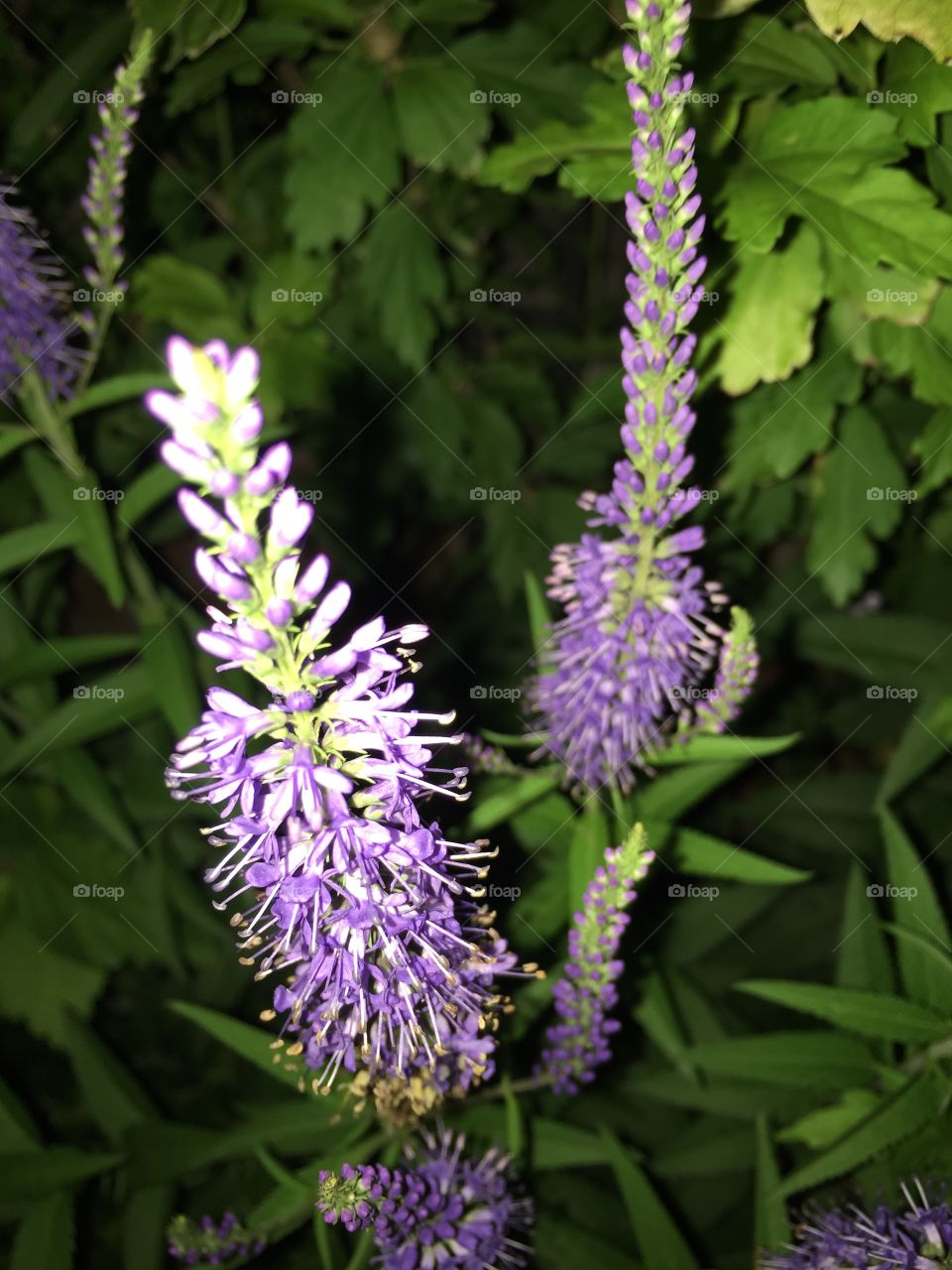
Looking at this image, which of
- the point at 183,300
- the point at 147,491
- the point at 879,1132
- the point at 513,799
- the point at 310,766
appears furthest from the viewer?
the point at 183,300

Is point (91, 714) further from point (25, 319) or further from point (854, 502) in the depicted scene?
point (854, 502)

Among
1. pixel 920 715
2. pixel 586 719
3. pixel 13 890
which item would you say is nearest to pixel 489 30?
pixel 586 719

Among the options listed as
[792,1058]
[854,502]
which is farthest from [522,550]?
[792,1058]

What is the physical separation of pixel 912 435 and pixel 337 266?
1352 millimetres

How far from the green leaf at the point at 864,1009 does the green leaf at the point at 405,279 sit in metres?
1.28

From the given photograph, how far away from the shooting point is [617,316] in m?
2.69

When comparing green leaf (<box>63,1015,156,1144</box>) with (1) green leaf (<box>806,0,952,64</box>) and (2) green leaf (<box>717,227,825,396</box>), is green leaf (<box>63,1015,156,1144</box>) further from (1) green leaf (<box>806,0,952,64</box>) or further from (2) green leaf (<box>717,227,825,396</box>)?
(1) green leaf (<box>806,0,952,64</box>)

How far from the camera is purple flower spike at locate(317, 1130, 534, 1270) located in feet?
3.38

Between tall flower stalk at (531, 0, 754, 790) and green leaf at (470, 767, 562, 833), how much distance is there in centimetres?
4

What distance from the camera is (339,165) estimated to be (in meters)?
1.79

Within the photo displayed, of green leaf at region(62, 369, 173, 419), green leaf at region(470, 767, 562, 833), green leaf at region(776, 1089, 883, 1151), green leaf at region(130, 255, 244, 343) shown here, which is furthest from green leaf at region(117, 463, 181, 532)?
green leaf at region(776, 1089, 883, 1151)

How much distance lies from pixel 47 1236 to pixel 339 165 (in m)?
1.92

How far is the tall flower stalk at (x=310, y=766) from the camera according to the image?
72 cm

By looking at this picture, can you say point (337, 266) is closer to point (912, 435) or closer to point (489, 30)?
point (489, 30)
